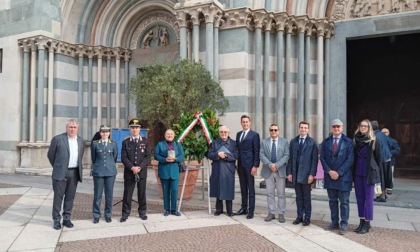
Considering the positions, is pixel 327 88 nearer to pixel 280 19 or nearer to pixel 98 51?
pixel 280 19

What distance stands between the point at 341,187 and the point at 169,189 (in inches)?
120

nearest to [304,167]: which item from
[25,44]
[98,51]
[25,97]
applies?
[98,51]

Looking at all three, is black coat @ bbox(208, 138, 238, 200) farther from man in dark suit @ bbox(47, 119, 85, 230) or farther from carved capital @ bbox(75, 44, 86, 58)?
carved capital @ bbox(75, 44, 86, 58)

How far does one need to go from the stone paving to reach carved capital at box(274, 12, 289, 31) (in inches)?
219

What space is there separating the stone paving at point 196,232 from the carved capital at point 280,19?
5.57 meters

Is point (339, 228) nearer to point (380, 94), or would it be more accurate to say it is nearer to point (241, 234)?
point (241, 234)

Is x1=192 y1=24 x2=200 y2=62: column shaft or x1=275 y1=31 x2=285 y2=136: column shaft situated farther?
x1=275 y1=31 x2=285 y2=136: column shaft

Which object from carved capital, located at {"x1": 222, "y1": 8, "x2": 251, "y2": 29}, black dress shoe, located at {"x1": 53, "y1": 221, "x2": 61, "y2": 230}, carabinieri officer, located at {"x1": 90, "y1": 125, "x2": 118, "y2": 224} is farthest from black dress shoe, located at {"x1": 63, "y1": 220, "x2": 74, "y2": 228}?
carved capital, located at {"x1": 222, "y1": 8, "x2": 251, "y2": 29}

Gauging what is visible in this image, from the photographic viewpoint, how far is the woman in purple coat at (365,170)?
5.98 meters

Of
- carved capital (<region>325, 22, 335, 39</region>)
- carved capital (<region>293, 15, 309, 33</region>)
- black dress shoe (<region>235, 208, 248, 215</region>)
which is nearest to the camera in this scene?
black dress shoe (<region>235, 208, 248, 215</region>)

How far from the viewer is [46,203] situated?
8.27 m

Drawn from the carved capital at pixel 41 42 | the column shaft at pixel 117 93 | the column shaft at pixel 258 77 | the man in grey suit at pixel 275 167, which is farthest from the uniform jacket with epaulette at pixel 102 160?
the column shaft at pixel 117 93

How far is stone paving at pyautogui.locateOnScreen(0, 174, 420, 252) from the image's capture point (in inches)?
206

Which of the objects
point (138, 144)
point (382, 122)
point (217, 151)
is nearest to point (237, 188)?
point (217, 151)
